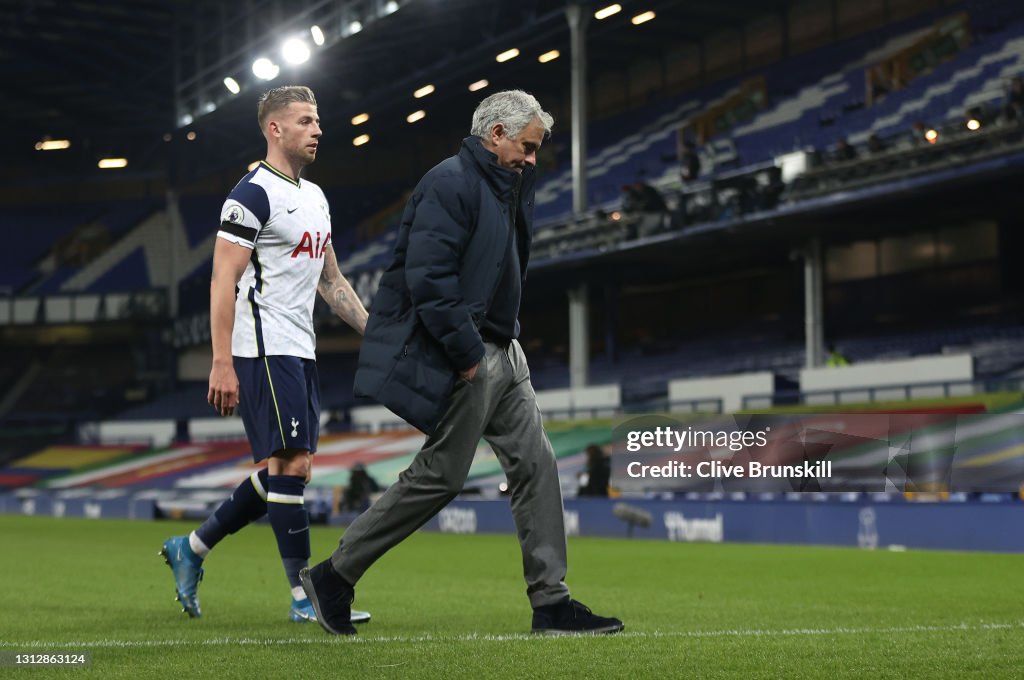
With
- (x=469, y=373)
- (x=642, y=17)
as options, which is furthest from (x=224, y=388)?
(x=642, y=17)

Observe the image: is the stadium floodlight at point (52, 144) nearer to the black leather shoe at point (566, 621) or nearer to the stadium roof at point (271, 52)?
the stadium roof at point (271, 52)

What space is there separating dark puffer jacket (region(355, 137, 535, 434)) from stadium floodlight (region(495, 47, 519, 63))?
29020 mm

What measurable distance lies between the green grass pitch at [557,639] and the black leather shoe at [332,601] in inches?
3.5

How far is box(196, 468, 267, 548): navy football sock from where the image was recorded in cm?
636

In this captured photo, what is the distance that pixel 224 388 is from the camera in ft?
18.8

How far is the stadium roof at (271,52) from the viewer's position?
33.0 metres

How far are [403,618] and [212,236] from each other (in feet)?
148

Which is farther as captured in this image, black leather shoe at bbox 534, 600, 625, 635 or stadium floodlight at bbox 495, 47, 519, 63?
stadium floodlight at bbox 495, 47, 519, 63

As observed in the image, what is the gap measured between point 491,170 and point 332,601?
1.72 metres

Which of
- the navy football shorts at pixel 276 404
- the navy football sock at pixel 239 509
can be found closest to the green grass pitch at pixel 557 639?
the navy football sock at pixel 239 509

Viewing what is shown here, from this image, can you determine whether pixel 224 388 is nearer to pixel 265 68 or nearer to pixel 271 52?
pixel 271 52

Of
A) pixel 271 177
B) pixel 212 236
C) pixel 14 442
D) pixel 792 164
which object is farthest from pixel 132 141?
pixel 271 177

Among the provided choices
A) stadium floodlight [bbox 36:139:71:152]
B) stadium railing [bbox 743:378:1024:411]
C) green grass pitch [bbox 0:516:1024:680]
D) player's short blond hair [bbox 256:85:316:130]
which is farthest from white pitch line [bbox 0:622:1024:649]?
stadium floodlight [bbox 36:139:71:152]

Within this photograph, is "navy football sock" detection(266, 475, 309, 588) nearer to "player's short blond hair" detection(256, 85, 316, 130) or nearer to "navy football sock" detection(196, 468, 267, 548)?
"navy football sock" detection(196, 468, 267, 548)
